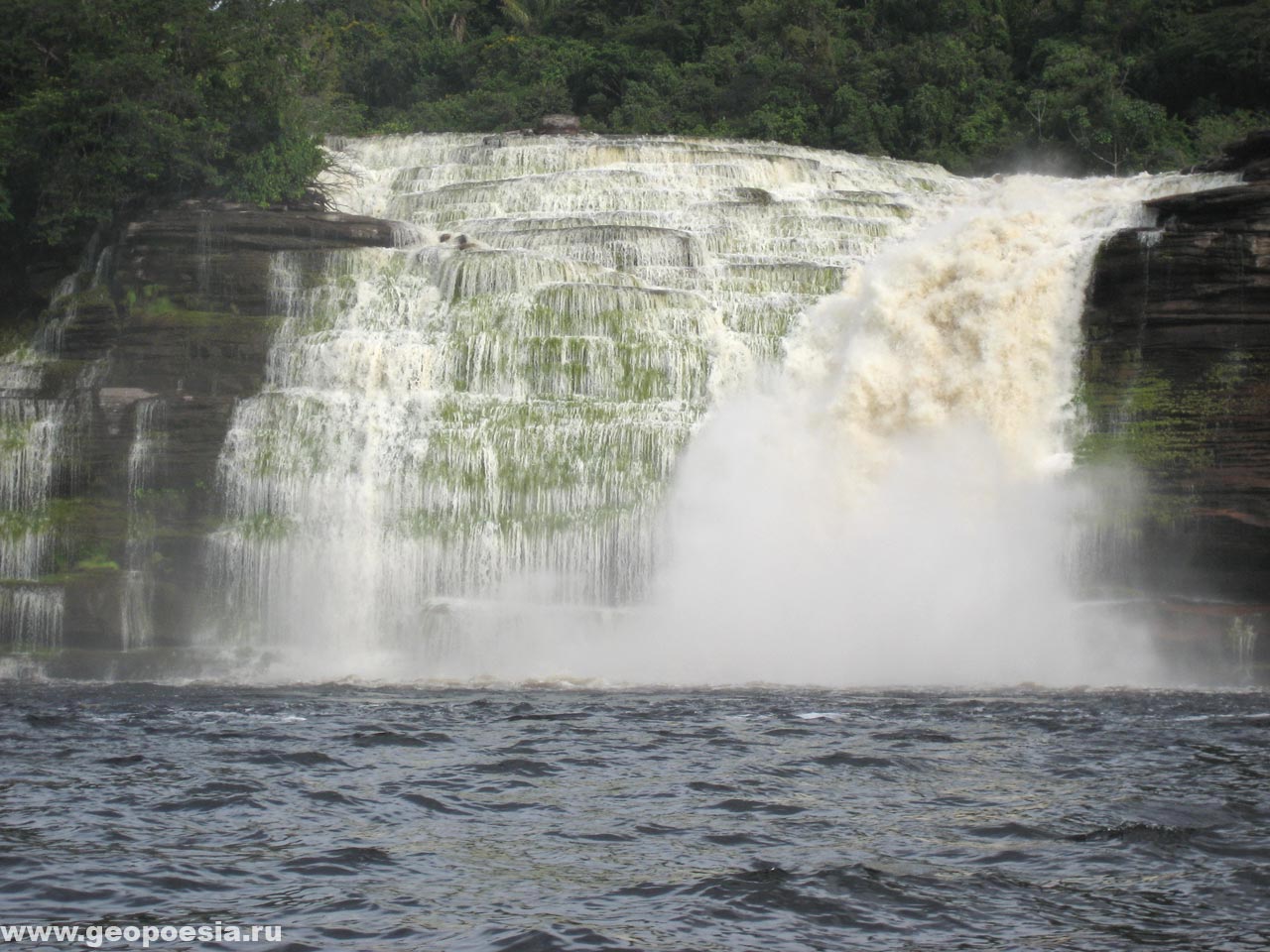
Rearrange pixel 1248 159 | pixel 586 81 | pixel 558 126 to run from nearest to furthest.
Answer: pixel 1248 159 < pixel 558 126 < pixel 586 81

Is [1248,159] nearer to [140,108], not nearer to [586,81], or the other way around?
[140,108]

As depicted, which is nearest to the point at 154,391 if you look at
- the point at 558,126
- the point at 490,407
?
the point at 490,407

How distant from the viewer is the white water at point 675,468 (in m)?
25.8

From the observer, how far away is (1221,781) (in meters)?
13.4

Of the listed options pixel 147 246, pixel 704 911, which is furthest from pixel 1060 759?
pixel 147 246

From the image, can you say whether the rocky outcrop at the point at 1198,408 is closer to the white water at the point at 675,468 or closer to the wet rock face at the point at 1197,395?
the wet rock face at the point at 1197,395

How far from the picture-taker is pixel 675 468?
27.0 meters

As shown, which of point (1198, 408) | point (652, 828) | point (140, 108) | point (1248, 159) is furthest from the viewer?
point (140, 108)

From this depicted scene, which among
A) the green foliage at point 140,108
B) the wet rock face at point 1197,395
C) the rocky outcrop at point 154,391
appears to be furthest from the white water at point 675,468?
the green foliage at point 140,108

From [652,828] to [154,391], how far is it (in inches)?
753

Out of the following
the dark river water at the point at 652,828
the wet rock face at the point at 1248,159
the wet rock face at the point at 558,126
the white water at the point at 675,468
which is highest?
the wet rock face at the point at 558,126

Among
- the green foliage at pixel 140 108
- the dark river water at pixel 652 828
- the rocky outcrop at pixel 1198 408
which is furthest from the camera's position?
the green foliage at pixel 140 108

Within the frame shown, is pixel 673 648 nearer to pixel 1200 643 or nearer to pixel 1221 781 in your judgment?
pixel 1200 643

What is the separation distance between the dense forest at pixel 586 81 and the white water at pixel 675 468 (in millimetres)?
6829
